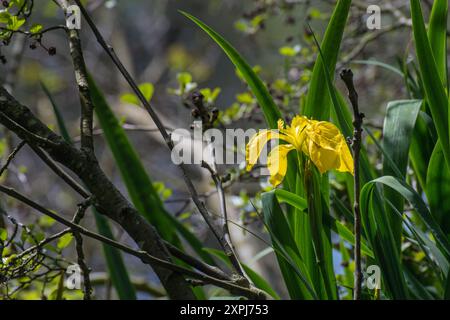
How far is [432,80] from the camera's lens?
0.92m

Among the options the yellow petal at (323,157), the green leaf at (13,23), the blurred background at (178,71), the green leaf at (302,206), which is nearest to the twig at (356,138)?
the yellow petal at (323,157)

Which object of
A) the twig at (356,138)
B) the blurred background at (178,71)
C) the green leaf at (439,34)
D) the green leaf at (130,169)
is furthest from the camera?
the blurred background at (178,71)

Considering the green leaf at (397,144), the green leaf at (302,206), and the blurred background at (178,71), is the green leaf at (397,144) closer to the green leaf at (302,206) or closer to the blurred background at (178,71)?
the green leaf at (302,206)

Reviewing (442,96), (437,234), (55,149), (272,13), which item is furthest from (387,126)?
(272,13)

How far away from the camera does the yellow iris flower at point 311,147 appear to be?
2.55 ft

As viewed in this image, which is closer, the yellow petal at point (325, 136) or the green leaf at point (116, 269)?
the yellow petal at point (325, 136)

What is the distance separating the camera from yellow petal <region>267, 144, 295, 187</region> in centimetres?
79

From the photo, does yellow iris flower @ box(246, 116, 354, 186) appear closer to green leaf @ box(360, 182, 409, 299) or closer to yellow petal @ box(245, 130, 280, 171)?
yellow petal @ box(245, 130, 280, 171)

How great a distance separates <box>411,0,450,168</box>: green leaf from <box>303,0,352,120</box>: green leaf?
0.34 ft

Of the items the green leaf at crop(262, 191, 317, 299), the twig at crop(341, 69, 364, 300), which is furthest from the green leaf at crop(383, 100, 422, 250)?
the twig at crop(341, 69, 364, 300)

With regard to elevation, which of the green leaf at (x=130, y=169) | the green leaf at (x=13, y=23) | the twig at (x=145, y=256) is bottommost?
the twig at (x=145, y=256)

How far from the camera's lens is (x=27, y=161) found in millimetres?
5191
